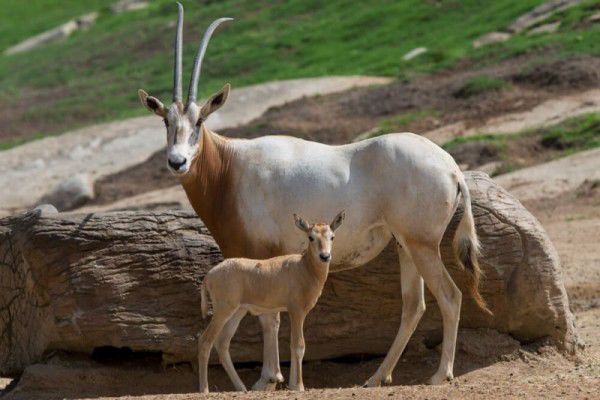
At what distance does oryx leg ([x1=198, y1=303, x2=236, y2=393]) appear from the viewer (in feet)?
35.6

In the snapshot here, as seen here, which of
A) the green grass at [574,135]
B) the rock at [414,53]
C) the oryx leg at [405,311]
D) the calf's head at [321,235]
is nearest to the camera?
the calf's head at [321,235]

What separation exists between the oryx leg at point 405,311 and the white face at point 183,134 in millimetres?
1854

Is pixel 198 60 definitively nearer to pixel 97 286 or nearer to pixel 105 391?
pixel 97 286

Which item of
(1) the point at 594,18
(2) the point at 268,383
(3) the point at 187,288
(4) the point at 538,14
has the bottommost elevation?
(4) the point at 538,14

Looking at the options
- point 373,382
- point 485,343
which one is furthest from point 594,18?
point 373,382

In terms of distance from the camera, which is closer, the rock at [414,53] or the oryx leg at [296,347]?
the oryx leg at [296,347]

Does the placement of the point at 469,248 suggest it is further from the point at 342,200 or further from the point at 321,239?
the point at 321,239

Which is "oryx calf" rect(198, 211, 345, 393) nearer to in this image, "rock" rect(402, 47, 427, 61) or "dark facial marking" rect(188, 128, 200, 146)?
"dark facial marking" rect(188, 128, 200, 146)

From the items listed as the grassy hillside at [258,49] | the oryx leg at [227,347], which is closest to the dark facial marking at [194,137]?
the oryx leg at [227,347]

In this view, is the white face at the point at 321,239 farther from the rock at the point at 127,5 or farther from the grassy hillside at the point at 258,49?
the rock at the point at 127,5

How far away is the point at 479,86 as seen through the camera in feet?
103

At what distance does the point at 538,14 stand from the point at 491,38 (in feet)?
5.34

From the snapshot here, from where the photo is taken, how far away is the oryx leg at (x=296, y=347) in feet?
35.0

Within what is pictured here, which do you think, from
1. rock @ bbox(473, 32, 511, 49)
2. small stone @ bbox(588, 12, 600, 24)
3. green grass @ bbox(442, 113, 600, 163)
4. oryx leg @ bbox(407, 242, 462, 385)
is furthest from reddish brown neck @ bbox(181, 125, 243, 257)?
rock @ bbox(473, 32, 511, 49)
